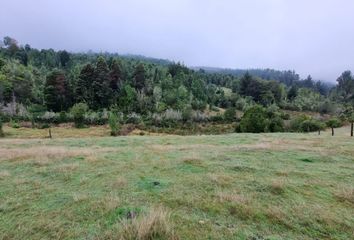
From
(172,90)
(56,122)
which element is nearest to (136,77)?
(172,90)

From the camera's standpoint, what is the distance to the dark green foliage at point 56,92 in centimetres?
A: 7425

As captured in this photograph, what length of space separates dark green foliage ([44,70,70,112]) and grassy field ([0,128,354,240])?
6780 centimetres

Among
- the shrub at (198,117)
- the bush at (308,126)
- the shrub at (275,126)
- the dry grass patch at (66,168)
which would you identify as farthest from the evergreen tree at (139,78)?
the dry grass patch at (66,168)

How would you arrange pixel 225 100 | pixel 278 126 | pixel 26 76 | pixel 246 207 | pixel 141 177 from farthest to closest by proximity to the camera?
pixel 225 100 → pixel 26 76 → pixel 278 126 → pixel 141 177 → pixel 246 207

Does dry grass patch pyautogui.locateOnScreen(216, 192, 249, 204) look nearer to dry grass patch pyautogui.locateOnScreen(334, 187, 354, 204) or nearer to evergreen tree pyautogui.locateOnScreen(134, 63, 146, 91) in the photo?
dry grass patch pyautogui.locateOnScreen(334, 187, 354, 204)

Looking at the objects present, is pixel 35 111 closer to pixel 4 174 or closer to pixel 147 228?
pixel 4 174

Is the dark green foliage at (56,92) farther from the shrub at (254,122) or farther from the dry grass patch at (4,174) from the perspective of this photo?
the dry grass patch at (4,174)

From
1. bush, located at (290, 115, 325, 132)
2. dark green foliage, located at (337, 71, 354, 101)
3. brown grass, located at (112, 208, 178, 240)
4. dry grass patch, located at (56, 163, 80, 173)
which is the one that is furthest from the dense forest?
brown grass, located at (112, 208, 178, 240)

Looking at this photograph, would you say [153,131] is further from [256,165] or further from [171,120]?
[256,165]

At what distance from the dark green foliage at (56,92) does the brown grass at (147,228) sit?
251ft

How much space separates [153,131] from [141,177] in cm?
5123

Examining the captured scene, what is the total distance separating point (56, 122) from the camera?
66000mm

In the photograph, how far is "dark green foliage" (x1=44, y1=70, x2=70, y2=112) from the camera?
74.2 m

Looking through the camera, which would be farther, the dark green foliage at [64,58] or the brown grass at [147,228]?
the dark green foliage at [64,58]
